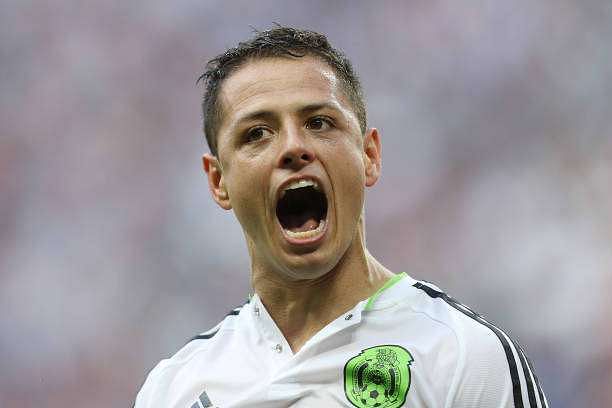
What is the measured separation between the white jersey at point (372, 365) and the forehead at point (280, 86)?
56 cm

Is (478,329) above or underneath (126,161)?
underneath

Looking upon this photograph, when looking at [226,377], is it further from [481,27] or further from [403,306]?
[481,27]

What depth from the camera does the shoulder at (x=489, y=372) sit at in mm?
2033

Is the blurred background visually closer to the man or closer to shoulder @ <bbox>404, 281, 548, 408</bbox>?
the man

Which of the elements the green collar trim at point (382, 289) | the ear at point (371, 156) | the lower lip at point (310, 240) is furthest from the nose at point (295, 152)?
the green collar trim at point (382, 289)

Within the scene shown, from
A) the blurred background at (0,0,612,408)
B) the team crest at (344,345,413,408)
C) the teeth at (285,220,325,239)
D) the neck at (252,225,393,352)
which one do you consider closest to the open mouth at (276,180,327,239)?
the teeth at (285,220,325,239)

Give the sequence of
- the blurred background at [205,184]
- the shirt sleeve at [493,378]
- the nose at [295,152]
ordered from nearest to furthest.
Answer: the shirt sleeve at [493,378] → the nose at [295,152] → the blurred background at [205,184]

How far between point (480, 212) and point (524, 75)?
3.09 ft

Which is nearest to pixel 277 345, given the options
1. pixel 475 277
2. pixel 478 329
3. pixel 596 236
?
pixel 478 329

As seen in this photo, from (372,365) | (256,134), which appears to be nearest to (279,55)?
(256,134)

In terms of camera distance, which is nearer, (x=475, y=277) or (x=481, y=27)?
(x=475, y=277)

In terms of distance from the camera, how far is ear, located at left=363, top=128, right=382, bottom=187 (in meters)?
2.55

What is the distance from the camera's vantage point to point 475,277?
5.23 meters

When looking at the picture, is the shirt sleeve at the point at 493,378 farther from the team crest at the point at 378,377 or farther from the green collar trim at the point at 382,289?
the green collar trim at the point at 382,289
